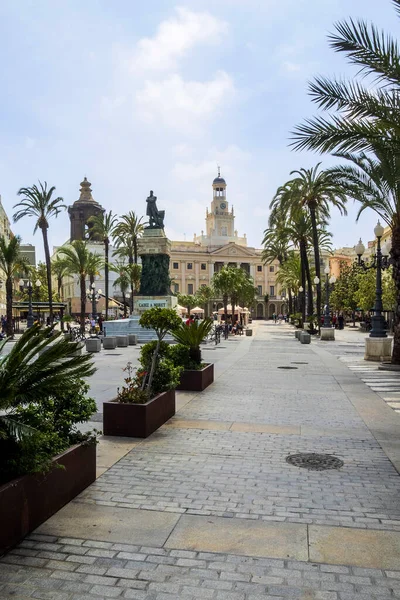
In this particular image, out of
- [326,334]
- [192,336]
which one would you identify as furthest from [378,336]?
[326,334]

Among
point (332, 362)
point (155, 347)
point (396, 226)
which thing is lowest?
point (332, 362)

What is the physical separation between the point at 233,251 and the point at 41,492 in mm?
109119

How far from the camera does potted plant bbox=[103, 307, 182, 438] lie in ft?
25.5

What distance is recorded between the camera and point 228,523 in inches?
186

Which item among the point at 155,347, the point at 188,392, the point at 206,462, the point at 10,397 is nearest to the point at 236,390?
the point at 188,392

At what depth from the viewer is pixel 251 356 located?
2150 centimetres

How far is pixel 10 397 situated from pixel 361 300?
39828 mm

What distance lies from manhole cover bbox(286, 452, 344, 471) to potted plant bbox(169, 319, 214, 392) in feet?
17.0

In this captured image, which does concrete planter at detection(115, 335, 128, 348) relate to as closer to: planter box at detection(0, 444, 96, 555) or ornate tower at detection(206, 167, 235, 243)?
planter box at detection(0, 444, 96, 555)

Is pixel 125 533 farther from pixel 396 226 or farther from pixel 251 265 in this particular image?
pixel 251 265

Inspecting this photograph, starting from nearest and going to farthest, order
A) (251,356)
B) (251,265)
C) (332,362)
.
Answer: (332,362)
(251,356)
(251,265)

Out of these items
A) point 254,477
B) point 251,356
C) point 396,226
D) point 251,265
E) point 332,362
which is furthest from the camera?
point 251,265

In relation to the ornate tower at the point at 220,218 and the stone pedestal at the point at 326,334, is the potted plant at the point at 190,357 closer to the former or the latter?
the stone pedestal at the point at 326,334

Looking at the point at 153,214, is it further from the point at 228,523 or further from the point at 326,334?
the point at 228,523
